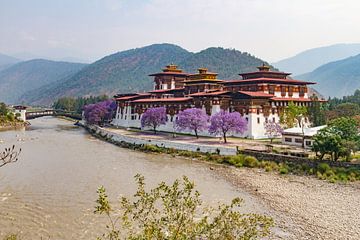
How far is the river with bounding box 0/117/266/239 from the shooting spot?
74.4 feet

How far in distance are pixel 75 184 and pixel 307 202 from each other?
1811 cm

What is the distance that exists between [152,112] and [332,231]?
48.3 meters

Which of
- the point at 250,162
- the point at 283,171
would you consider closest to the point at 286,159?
the point at 283,171

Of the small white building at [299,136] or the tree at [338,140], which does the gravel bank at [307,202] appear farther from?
the small white building at [299,136]

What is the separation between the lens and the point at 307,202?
27953 mm

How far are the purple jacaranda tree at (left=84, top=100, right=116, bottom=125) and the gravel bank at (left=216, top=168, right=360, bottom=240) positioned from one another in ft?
187

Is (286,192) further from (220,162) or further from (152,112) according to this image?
(152,112)

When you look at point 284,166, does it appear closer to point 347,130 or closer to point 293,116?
point 347,130

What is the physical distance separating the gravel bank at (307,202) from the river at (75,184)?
5.00ft

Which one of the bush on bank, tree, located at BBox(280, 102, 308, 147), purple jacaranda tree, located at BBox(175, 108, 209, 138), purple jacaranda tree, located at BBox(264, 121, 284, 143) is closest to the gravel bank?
the bush on bank

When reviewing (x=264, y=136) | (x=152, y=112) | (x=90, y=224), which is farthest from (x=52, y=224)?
(x=152, y=112)

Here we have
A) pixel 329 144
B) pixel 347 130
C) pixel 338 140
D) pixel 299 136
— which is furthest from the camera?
pixel 299 136

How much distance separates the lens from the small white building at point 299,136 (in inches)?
1807

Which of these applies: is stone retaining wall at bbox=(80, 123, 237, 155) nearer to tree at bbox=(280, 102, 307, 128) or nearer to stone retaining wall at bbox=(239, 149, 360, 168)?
stone retaining wall at bbox=(239, 149, 360, 168)
